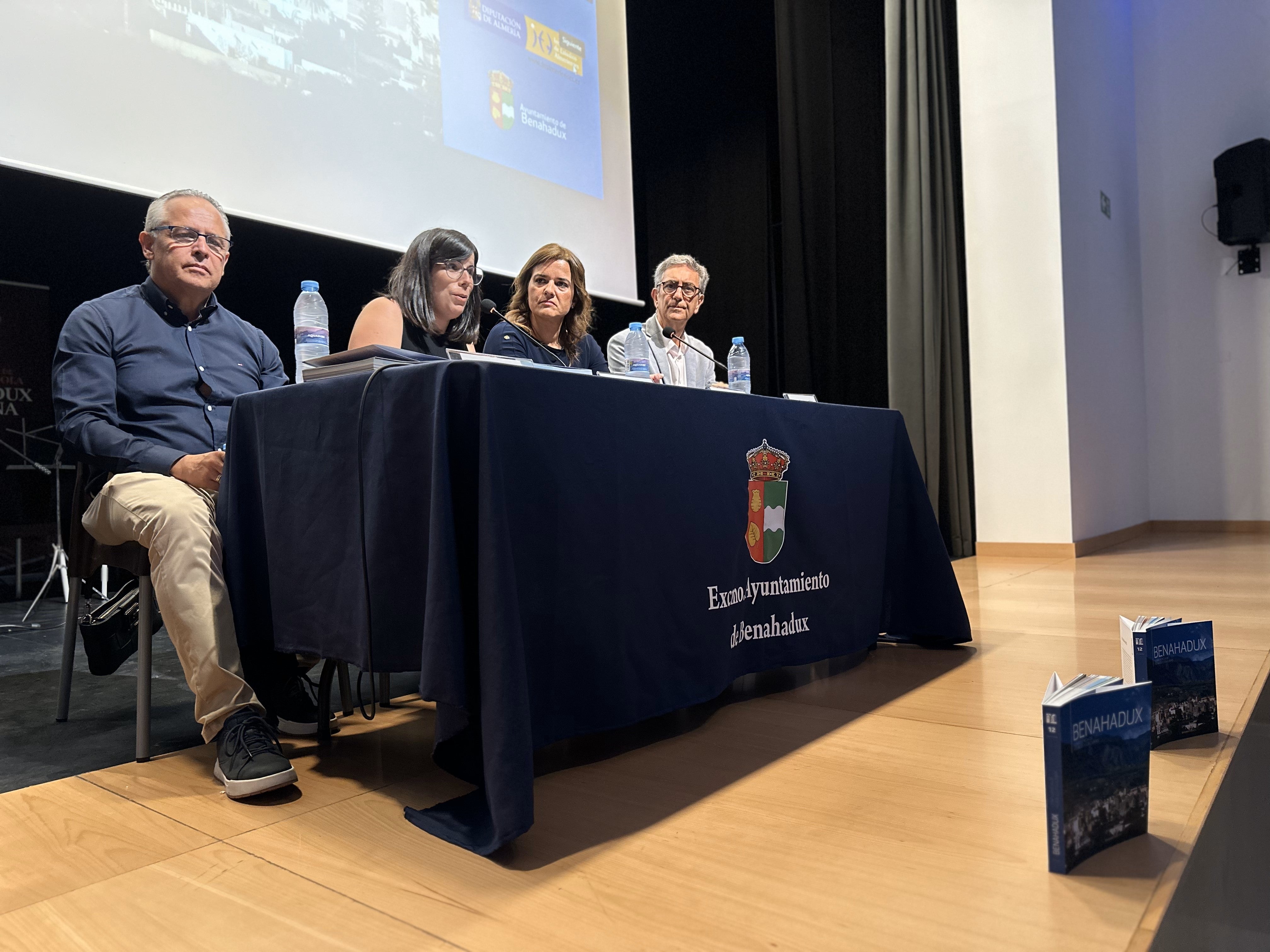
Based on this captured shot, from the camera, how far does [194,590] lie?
1.40 metres

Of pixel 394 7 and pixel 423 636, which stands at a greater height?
pixel 394 7

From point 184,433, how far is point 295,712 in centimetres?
58

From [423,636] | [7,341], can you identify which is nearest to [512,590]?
[423,636]

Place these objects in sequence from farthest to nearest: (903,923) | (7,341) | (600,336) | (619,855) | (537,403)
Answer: (600,336)
(7,341)
(537,403)
(619,855)
(903,923)

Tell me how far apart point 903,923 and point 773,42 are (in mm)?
5645

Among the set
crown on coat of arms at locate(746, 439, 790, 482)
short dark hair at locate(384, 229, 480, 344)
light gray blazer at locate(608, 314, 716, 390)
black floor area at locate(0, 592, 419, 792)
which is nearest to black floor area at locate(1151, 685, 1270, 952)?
crown on coat of arms at locate(746, 439, 790, 482)

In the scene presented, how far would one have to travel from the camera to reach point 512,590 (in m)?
1.07

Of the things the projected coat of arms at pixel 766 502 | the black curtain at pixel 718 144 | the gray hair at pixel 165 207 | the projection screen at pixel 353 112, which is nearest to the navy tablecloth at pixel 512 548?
the projected coat of arms at pixel 766 502

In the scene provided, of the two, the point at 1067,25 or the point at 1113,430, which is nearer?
the point at 1067,25

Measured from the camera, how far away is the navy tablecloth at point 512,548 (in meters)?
1.07

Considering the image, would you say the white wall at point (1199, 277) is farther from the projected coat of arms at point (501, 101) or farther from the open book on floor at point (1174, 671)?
the open book on floor at point (1174, 671)

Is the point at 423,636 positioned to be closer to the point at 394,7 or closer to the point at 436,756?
the point at 436,756

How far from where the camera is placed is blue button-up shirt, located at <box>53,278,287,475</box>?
5.03 feet

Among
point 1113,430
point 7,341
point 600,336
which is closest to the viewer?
point 7,341
